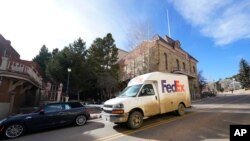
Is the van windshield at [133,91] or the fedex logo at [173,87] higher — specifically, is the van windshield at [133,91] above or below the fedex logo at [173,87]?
below

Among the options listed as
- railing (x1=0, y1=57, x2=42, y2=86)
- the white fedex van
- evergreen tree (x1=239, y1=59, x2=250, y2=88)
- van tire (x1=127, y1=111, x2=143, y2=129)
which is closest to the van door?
the white fedex van

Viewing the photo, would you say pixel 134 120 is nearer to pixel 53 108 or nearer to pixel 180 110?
pixel 180 110

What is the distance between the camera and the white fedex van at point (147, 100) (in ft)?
26.7

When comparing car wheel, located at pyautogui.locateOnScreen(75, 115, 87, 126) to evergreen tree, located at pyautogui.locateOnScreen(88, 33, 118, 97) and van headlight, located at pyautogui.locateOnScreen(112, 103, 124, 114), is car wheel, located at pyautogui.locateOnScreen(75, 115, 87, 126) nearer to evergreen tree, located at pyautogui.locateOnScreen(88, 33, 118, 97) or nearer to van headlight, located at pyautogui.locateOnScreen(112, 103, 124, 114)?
van headlight, located at pyautogui.locateOnScreen(112, 103, 124, 114)

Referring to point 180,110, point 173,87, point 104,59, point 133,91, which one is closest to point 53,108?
point 133,91

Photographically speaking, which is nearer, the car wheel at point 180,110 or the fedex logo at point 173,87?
the fedex logo at point 173,87

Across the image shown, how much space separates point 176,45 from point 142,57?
14371mm

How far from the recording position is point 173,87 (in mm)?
10945

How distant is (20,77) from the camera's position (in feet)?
41.8

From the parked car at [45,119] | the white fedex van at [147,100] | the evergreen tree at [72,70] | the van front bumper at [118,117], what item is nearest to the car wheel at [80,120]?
the parked car at [45,119]

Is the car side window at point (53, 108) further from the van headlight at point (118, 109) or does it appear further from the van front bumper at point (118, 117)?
the van headlight at point (118, 109)

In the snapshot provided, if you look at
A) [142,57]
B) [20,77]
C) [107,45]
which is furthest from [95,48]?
[20,77]

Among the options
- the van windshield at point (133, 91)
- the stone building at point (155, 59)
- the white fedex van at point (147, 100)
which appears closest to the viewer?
the white fedex van at point (147, 100)

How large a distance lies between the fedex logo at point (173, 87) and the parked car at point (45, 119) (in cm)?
527
